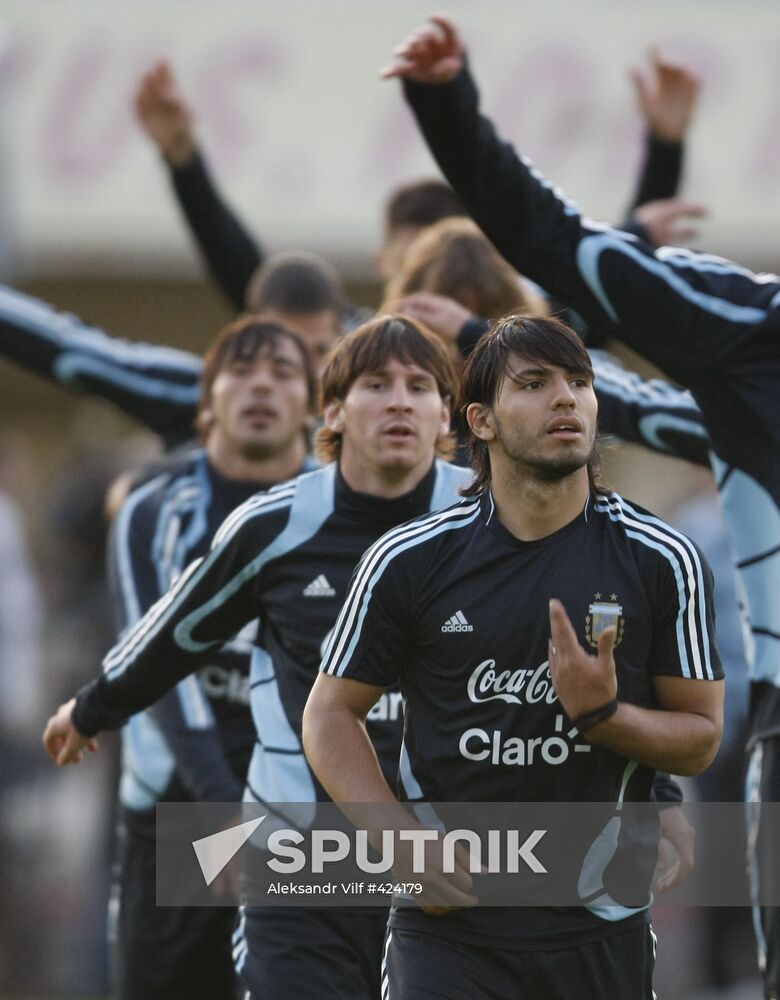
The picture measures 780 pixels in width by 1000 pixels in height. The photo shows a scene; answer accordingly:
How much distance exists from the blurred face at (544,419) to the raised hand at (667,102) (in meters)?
3.20

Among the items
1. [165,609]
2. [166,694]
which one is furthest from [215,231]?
[165,609]

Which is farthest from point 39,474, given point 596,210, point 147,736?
point 147,736

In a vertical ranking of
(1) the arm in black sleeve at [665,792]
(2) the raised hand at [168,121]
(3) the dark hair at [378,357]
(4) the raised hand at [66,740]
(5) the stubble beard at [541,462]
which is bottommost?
(1) the arm in black sleeve at [665,792]

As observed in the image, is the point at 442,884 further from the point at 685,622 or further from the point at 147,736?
the point at 147,736

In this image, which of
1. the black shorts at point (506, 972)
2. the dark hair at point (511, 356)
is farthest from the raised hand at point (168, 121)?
the black shorts at point (506, 972)

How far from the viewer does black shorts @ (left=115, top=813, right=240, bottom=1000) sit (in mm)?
5832

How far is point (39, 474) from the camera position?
18766mm

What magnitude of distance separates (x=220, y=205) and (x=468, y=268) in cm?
174

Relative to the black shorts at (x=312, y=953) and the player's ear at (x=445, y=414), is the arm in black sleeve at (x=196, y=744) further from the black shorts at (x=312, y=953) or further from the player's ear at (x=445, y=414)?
the player's ear at (x=445, y=414)

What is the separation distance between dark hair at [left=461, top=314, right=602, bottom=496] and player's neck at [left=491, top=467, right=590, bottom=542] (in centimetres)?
11

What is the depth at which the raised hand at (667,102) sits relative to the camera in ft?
21.8

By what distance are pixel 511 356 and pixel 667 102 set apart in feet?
10.9

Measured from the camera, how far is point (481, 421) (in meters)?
3.84

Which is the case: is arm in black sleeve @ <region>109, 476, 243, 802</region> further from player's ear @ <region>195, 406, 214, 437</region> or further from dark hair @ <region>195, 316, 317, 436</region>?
dark hair @ <region>195, 316, 317, 436</region>
